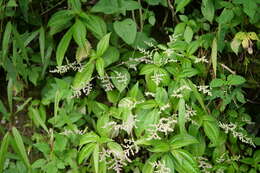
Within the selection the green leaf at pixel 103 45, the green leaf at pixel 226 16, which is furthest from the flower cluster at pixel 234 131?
the green leaf at pixel 103 45

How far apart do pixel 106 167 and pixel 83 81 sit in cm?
34

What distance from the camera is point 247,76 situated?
1.67 metres

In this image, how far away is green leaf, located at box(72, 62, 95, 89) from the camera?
1.43 metres

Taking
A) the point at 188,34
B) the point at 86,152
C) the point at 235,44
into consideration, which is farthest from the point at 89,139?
the point at 235,44

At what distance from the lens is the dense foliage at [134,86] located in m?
1.35

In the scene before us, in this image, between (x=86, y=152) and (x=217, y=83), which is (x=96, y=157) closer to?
(x=86, y=152)

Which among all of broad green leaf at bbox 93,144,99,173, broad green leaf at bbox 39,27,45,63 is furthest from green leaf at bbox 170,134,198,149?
broad green leaf at bbox 39,27,45,63

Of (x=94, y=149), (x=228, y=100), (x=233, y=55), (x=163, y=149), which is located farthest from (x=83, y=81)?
(x=233, y=55)

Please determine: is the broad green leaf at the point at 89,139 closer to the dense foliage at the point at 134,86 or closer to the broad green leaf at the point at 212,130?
the dense foliage at the point at 134,86

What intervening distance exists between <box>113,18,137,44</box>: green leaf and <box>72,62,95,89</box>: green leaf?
0.16m

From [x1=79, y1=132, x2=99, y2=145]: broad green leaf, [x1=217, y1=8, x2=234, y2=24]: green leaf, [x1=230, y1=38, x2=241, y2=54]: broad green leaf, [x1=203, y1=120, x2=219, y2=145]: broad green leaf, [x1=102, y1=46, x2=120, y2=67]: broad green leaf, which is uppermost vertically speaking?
[x1=217, y1=8, x2=234, y2=24]: green leaf

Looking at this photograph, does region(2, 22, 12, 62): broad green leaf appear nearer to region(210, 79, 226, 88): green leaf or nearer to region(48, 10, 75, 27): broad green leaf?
region(48, 10, 75, 27): broad green leaf

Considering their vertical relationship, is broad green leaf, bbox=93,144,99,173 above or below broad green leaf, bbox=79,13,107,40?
below

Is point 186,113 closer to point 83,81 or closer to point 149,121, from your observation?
point 149,121
